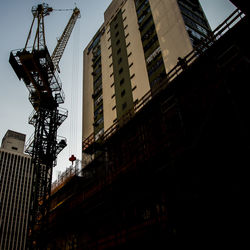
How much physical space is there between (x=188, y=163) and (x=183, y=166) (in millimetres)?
333

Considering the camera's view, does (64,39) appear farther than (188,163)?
Yes

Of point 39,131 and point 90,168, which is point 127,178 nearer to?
point 90,168

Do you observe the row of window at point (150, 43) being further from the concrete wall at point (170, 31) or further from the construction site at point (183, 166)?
the construction site at point (183, 166)

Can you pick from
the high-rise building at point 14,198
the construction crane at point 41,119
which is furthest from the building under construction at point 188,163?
the high-rise building at point 14,198

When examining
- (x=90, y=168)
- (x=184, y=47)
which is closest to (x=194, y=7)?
(x=184, y=47)

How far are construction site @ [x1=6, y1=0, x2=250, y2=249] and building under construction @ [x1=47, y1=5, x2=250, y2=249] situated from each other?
0.04m

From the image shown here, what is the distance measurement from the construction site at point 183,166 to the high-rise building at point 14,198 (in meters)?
122

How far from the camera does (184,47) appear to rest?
3016 cm

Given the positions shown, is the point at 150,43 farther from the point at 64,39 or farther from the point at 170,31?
the point at 64,39

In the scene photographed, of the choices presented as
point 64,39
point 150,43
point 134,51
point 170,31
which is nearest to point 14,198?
point 64,39

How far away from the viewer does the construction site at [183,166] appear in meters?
9.58

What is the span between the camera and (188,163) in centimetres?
1068

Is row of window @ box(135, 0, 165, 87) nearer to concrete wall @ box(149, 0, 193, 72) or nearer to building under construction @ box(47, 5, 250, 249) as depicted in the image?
concrete wall @ box(149, 0, 193, 72)

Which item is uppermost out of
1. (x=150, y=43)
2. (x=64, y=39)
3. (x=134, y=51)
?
(x=64, y=39)
